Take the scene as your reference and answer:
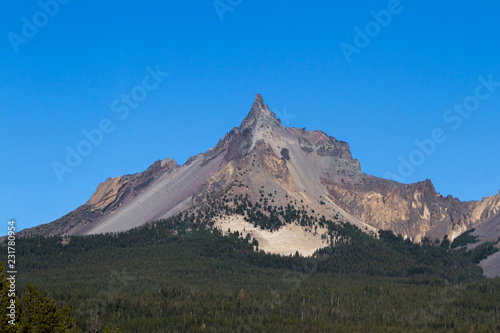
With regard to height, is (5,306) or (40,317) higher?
(5,306)

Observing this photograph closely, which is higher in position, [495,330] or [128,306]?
[128,306]

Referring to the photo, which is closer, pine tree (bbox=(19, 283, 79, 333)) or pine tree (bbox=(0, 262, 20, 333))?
pine tree (bbox=(0, 262, 20, 333))

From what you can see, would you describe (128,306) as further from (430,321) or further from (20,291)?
(430,321)

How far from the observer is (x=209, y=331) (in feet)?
609

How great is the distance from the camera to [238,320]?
626 ft

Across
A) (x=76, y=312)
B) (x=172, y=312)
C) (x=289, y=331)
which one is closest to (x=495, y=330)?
(x=289, y=331)

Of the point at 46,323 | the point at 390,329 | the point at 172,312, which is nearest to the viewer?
the point at 46,323

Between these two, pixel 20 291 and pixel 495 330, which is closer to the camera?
pixel 495 330

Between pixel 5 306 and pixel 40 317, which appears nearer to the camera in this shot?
pixel 5 306

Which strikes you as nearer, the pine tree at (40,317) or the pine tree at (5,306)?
the pine tree at (5,306)

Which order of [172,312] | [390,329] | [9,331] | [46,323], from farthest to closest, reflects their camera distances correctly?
[172,312]
[390,329]
[46,323]
[9,331]

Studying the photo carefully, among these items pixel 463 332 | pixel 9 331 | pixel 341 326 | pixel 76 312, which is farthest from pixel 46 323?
pixel 463 332

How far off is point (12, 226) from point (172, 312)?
109618 millimetres

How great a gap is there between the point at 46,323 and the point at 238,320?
99804 millimetres
